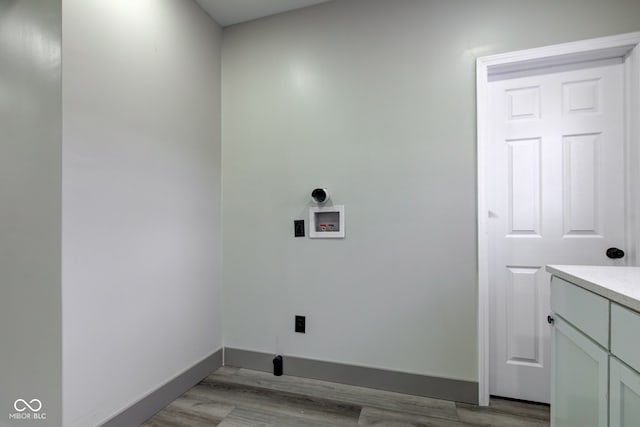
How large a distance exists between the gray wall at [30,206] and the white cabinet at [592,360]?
203 cm

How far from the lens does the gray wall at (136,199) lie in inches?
53.4

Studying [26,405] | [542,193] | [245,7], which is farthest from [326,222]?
[26,405]

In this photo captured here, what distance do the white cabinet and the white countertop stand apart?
0.02m

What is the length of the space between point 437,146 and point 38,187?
2.14 m

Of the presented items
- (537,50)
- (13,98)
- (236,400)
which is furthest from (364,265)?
(13,98)

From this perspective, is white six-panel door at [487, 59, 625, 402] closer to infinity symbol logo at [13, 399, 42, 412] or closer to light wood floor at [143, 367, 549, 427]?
light wood floor at [143, 367, 549, 427]

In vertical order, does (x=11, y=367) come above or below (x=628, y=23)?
below

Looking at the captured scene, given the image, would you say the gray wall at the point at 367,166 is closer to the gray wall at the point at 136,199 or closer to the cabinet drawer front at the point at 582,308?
the gray wall at the point at 136,199

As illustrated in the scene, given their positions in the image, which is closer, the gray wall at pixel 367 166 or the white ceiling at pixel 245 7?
the gray wall at pixel 367 166

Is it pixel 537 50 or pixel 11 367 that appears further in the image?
pixel 537 50

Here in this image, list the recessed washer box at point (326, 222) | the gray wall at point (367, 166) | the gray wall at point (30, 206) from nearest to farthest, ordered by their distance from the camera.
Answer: the gray wall at point (30, 206) → the gray wall at point (367, 166) → the recessed washer box at point (326, 222)

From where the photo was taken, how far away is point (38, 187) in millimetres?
1335

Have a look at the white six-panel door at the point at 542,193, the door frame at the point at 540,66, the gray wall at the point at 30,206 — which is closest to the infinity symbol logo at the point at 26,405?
the gray wall at the point at 30,206

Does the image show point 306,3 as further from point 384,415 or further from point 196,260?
point 384,415
